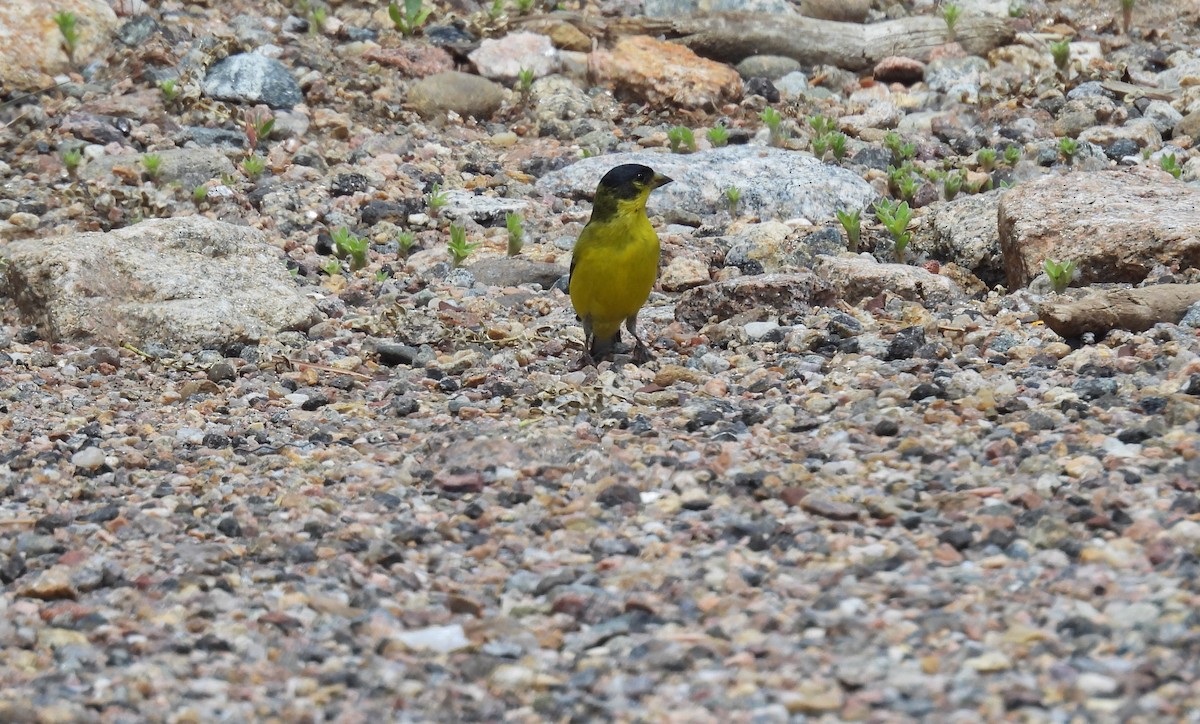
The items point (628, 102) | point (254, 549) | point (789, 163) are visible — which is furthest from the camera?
point (628, 102)

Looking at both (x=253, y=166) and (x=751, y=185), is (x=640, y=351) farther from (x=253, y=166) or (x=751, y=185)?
(x=253, y=166)

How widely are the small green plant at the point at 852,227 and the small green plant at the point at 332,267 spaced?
2730mm

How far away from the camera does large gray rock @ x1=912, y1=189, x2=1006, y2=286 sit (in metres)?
7.55

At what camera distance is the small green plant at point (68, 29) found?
10078 millimetres

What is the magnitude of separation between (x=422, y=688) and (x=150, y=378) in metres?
3.56

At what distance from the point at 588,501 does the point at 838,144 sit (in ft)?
16.9

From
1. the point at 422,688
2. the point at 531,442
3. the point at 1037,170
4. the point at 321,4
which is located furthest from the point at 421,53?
the point at 422,688

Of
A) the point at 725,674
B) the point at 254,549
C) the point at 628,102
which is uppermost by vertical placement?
the point at 725,674

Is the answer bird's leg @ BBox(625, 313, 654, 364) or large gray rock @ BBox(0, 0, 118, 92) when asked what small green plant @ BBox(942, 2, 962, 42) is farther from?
large gray rock @ BBox(0, 0, 118, 92)

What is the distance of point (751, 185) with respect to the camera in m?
8.83

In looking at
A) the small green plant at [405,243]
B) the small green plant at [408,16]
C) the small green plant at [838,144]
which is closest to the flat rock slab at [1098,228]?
the small green plant at [838,144]

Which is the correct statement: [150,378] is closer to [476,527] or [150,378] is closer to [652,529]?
[476,527]

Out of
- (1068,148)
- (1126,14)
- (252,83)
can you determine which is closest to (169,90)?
(252,83)

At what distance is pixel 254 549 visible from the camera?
439 centimetres
